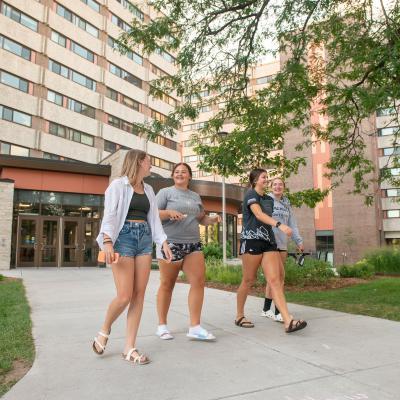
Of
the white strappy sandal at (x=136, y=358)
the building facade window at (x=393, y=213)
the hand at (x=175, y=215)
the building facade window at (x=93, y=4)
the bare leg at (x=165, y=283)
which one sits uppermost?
the building facade window at (x=93, y=4)

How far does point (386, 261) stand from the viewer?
1620cm

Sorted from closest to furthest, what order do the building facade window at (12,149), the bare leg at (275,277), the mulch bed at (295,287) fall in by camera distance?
the bare leg at (275,277) → the mulch bed at (295,287) → the building facade window at (12,149)

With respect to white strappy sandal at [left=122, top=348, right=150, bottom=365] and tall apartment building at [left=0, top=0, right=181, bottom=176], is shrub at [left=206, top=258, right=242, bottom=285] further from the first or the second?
tall apartment building at [left=0, top=0, right=181, bottom=176]

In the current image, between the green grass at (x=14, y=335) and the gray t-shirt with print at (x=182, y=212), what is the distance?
6.07ft

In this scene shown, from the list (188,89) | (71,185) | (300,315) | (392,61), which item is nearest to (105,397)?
(300,315)

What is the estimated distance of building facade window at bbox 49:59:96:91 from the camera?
33.7 m

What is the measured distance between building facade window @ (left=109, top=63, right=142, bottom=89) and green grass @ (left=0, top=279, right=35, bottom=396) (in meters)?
34.8

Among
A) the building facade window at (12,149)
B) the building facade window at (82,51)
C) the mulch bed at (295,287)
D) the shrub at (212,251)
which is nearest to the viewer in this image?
the mulch bed at (295,287)

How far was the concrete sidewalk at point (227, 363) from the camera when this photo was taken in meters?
3.05

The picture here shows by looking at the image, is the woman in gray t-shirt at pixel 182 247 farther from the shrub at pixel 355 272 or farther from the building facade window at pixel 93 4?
the building facade window at pixel 93 4

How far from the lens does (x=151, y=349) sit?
422 cm

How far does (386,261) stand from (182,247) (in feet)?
45.3

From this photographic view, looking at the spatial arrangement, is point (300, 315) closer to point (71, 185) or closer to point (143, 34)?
point (143, 34)

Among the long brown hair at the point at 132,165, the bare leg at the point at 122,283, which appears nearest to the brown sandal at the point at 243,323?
the bare leg at the point at 122,283
